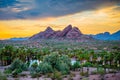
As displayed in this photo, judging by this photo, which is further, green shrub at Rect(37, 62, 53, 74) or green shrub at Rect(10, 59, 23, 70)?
green shrub at Rect(10, 59, 23, 70)

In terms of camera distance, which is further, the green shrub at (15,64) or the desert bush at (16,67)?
the green shrub at (15,64)

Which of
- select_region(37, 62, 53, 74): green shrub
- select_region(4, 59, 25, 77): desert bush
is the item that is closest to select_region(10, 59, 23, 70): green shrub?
select_region(4, 59, 25, 77): desert bush

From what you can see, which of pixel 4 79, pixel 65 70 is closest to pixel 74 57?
pixel 65 70

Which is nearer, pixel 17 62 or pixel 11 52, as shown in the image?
pixel 17 62

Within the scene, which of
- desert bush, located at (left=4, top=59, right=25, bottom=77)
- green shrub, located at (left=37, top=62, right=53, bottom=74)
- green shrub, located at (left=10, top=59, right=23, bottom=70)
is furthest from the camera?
green shrub, located at (left=10, top=59, right=23, bottom=70)

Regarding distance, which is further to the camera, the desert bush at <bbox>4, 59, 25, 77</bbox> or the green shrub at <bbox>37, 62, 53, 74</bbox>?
the desert bush at <bbox>4, 59, 25, 77</bbox>

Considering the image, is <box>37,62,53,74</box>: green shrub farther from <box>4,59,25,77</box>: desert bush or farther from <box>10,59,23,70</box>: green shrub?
<box>10,59,23,70</box>: green shrub

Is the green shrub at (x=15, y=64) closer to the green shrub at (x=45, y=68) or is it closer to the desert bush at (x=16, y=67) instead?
the desert bush at (x=16, y=67)

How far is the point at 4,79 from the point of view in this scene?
3647cm

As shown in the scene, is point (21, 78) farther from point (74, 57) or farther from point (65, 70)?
point (74, 57)

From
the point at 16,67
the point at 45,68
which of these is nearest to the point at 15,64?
the point at 16,67

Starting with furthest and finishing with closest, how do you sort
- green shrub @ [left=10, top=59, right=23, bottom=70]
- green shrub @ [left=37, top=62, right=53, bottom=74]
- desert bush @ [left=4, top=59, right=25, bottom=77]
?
1. green shrub @ [left=10, top=59, right=23, bottom=70]
2. desert bush @ [left=4, top=59, right=25, bottom=77]
3. green shrub @ [left=37, top=62, right=53, bottom=74]

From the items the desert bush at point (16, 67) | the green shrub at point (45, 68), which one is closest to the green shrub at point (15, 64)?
the desert bush at point (16, 67)

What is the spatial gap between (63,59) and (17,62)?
34.0 feet
